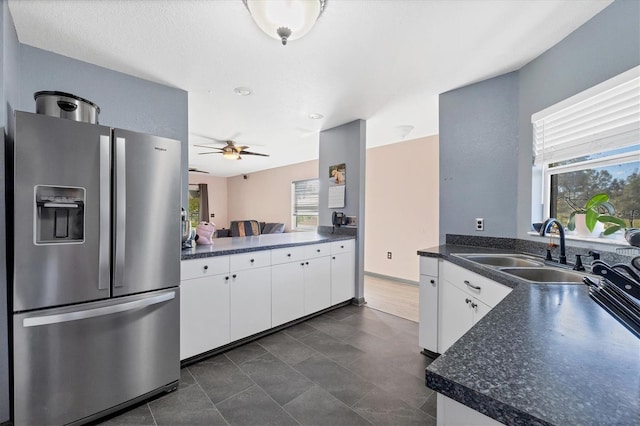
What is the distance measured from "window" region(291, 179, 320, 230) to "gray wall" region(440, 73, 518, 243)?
4.03 meters

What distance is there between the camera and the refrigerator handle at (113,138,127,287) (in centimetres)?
Answer: 161

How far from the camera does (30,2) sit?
1.52 meters

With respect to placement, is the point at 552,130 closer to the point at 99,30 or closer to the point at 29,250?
the point at 99,30

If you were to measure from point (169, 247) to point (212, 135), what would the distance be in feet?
9.45

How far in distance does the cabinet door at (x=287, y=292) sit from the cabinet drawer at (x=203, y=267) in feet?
1.72

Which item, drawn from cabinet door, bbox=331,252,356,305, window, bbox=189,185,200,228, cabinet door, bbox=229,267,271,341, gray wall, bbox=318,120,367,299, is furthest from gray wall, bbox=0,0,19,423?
window, bbox=189,185,200,228

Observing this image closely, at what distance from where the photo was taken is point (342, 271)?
3.39 metres

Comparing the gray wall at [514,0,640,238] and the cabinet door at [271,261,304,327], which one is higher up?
the gray wall at [514,0,640,238]

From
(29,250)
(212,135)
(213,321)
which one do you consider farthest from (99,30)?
(212,135)

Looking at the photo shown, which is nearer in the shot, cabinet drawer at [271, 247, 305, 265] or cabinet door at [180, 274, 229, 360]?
cabinet door at [180, 274, 229, 360]

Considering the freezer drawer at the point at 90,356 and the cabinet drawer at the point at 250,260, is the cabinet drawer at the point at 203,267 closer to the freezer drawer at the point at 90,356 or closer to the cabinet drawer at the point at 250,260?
the cabinet drawer at the point at 250,260

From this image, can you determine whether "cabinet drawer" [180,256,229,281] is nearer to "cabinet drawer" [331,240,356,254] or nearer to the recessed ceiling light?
"cabinet drawer" [331,240,356,254]

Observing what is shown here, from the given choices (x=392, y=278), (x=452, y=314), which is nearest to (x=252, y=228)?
(x=392, y=278)

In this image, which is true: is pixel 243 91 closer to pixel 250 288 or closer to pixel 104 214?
pixel 104 214
